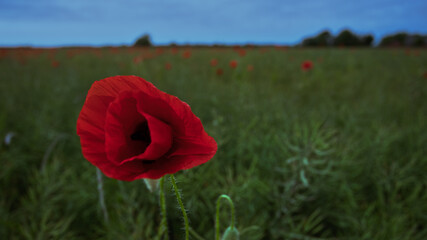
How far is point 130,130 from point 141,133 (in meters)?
0.02

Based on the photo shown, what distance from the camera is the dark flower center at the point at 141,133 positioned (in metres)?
0.35

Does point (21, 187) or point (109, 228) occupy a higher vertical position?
point (109, 228)

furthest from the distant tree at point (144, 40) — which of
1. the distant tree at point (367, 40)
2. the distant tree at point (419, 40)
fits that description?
the distant tree at point (419, 40)

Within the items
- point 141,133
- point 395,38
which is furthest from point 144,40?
point 395,38

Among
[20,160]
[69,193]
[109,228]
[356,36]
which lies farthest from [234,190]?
[356,36]

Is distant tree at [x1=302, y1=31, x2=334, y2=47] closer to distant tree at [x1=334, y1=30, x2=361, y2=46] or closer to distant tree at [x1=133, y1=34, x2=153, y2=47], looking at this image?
distant tree at [x1=334, y1=30, x2=361, y2=46]

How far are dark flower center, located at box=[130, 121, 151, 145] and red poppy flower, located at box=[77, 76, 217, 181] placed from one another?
0.02m

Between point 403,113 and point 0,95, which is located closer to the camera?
point 403,113

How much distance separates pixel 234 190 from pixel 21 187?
3.41 ft

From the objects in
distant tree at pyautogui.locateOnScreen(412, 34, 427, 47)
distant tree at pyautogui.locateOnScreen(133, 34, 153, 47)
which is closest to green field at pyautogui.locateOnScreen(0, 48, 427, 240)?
distant tree at pyautogui.locateOnScreen(133, 34, 153, 47)

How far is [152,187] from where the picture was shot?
1.36 feet

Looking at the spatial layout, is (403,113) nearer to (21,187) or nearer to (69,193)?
(69,193)

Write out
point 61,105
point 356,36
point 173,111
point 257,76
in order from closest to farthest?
1. point 173,111
2. point 61,105
3. point 257,76
4. point 356,36

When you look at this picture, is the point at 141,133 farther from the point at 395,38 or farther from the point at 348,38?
the point at 395,38
